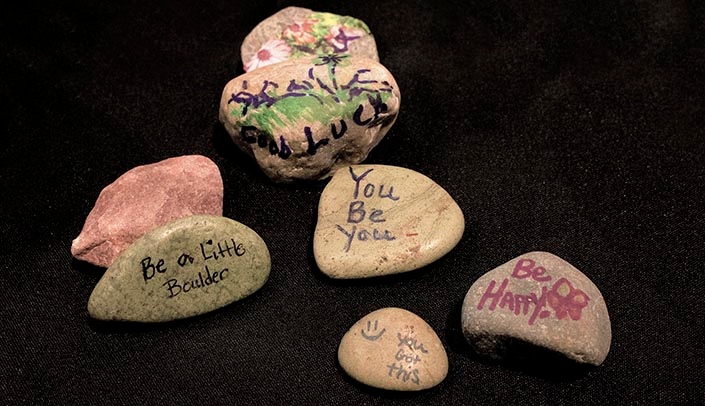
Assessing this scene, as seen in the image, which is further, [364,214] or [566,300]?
[364,214]

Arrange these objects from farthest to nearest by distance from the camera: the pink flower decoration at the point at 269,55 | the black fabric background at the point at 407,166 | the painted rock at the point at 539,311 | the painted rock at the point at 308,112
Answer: the pink flower decoration at the point at 269,55 → the painted rock at the point at 308,112 → the black fabric background at the point at 407,166 → the painted rock at the point at 539,311

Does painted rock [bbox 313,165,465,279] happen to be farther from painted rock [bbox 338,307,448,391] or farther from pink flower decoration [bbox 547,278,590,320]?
pink flower decoration [bbox 547,278,590,320]

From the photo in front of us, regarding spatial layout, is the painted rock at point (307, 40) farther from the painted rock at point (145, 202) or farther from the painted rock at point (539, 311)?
the painted rock at point (539, 311)

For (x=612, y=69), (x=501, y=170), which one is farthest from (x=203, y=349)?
(x=612, y=69)

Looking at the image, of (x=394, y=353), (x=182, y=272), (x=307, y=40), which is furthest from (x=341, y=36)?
(x=394, y=353)

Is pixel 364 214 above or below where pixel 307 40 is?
below

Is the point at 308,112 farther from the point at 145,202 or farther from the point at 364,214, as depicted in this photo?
the point at 145,202

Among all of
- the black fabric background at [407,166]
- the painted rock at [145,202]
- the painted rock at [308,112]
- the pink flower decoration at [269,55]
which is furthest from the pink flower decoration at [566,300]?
the pink flower decoration at [269,55]

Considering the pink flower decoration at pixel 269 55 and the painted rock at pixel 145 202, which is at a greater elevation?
the pink flower decoration at pixel 269 55

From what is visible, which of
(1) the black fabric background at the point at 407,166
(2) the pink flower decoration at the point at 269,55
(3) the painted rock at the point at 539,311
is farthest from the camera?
(2) the pink flower decoration at the point at 269,55
